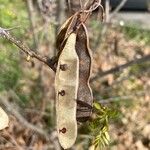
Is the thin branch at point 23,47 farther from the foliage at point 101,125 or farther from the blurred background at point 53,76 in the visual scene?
the blurred background at point 53,76

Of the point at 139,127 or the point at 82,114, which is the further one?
the point at 139,127

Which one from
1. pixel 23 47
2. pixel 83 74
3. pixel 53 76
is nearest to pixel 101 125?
pixel 83 74

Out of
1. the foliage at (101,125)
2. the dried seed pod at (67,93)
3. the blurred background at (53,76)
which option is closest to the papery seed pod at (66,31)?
the dried seed pod at (67,93)

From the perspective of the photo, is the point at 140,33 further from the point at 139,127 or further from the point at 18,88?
the point at 18,88

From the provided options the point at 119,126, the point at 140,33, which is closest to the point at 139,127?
the point at 119,126

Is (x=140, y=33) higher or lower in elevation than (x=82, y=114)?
lower

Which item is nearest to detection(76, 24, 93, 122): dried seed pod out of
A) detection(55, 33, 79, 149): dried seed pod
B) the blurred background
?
detection(55, 33, 79, 149): dried seed pod
